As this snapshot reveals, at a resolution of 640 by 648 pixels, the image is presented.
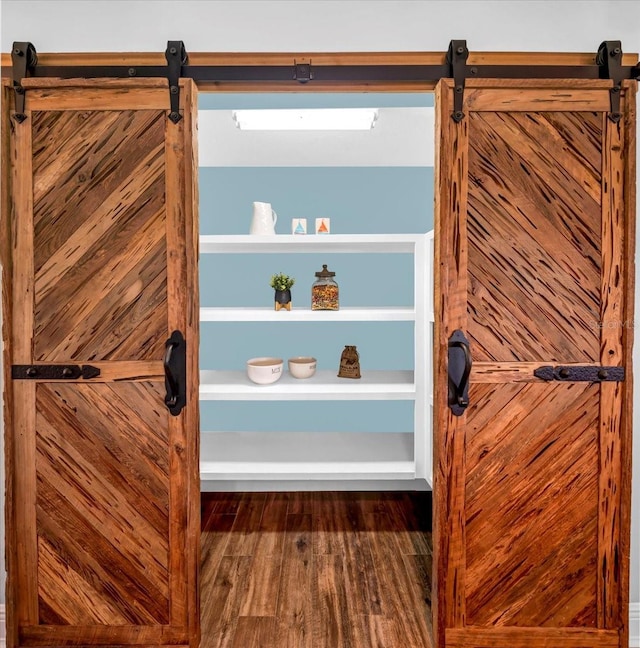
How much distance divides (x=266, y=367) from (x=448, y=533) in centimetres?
136

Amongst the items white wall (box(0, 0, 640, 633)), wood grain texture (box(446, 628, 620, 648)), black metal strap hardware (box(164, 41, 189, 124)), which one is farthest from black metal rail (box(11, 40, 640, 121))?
wood grain texture (box(446, 628, 620, 648))

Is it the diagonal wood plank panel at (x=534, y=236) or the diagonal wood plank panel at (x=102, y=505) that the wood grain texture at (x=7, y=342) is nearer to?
the diagonal wood plank panel at (x=102, y=505)

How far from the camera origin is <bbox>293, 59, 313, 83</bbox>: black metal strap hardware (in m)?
1.63

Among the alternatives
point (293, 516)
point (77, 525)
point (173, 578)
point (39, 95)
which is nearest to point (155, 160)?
point (39, 95)

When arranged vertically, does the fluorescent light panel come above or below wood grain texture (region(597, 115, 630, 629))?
above

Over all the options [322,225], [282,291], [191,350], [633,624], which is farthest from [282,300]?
[633,624]

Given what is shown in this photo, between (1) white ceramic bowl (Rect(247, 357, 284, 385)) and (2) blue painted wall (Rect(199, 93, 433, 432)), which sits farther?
(2) blue painted wall (Rect(199, 93, 433, 432))

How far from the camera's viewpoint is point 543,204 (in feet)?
5.24

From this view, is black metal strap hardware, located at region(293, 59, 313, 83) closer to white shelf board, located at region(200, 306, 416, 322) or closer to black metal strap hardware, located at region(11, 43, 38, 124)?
black metal strap hardware, located at region(11, 43, 38, 124)

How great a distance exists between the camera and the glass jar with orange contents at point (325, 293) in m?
2.69

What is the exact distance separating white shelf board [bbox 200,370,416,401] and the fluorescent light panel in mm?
1381

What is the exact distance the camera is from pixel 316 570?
219 cm

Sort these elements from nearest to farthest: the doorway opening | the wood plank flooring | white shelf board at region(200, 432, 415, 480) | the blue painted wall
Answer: the wood plank flooring → the doorway opening → white shelf board at region(200, 432, 415, 480) → the blue painted wall

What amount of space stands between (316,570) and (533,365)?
1.35 m
